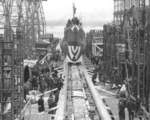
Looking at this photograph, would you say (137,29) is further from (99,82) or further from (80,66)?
(80,66)

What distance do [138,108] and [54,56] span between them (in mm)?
26112

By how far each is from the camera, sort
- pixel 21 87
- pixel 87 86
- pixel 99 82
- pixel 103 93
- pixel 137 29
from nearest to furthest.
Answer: pixel 21 87, pixel 137 29, pixel 103 93, pixel 87 86, pixel 99 82

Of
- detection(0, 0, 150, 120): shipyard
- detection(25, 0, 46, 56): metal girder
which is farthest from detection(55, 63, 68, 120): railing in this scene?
detection(25, 0, 46, 56): metal girder

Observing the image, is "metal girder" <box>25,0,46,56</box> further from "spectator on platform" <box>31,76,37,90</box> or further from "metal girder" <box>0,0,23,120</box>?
"metal girder" <box>0,0,23,120</box>

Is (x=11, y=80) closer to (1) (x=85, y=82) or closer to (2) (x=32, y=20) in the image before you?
(1) (x=85, y=82)

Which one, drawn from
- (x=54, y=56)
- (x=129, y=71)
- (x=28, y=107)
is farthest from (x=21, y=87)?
(x=54, y=56)

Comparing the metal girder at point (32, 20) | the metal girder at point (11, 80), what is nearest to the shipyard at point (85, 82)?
the metal girder at point (11, 80)

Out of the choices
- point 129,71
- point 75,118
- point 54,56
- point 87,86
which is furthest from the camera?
point 54,56

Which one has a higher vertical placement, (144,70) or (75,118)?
(144,70)

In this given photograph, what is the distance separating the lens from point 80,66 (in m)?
30.8

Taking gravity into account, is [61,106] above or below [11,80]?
below

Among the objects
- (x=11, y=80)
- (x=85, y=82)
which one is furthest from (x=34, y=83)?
(x=11, y=80)

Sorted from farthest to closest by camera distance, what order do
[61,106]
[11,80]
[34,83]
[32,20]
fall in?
1. [32,20]
2. [34,83]
3. [61,106]
4. [11,80]

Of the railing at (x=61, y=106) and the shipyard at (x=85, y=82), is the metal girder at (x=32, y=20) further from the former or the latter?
the railing at (x=61, y=106)
